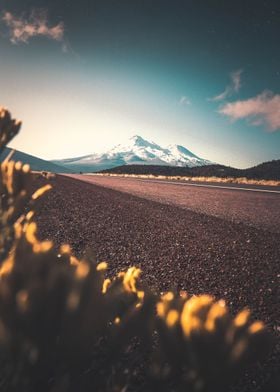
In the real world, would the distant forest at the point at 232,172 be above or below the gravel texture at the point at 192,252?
above

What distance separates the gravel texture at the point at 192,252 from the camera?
2.32 m

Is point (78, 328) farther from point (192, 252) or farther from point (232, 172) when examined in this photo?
point (232, 172)

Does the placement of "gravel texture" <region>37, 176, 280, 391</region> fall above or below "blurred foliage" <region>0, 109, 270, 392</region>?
below

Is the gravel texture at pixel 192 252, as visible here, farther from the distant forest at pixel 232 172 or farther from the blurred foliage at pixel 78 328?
the distant forest at pixel 232 172

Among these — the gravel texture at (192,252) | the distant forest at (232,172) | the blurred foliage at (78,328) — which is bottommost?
the gravel texture at (192,252)

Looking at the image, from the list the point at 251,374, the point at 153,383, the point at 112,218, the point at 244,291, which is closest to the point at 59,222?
the point at 112,218

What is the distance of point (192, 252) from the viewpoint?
353 cm

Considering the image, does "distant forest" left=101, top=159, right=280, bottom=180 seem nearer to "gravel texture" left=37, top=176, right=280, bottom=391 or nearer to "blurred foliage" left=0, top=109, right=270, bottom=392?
"gravel texture" left=37, top=176, right=280, bottom=391

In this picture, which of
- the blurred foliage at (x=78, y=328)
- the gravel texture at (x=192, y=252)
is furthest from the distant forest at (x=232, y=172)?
the blurred foliage at (x=78, y=328)

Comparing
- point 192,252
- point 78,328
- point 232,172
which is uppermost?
point 232,172

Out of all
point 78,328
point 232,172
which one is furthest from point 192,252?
point 232,172

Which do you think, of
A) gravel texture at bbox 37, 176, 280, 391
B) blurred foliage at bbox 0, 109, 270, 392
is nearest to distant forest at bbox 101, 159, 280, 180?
gravel texture at bbox 37, 176, 280, 391

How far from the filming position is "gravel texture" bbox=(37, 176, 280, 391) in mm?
2318

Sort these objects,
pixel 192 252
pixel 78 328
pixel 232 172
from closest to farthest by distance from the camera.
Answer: pixel 78 328 → pixel 192 252 → pixel 232 172
